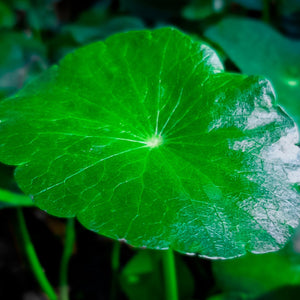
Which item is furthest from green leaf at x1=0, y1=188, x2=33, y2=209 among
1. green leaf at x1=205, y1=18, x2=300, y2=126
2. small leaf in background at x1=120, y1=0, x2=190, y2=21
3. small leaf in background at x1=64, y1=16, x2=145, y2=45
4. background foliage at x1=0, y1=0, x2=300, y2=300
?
small leaf in background at x1=120, y1=0, x2=190, y2=21

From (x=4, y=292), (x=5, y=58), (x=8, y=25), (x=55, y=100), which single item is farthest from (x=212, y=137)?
(x=8, y=25)

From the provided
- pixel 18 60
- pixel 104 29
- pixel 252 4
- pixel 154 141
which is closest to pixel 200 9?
pixel 252 4

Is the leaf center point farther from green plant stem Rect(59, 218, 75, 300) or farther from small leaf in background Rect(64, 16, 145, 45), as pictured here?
small leaf in background Rect(64, 16, 145, 45)

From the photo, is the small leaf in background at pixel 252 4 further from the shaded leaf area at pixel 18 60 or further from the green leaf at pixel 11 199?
the green leaf at pixel 11 199

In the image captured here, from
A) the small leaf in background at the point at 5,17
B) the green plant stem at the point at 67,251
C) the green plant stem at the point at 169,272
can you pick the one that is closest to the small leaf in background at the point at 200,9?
the small leaf in background at the point at 5,17

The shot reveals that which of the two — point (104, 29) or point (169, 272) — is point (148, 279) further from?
point (104, 29)

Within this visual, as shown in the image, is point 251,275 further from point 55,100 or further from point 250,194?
point 55,100
